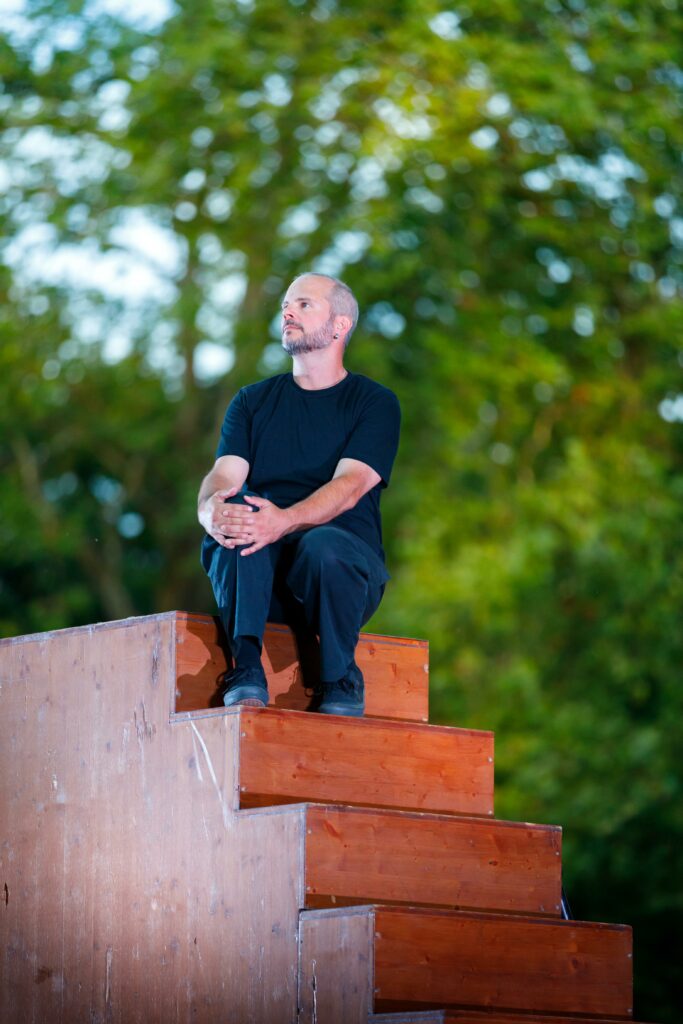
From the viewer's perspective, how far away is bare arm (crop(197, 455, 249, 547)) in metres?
5.11

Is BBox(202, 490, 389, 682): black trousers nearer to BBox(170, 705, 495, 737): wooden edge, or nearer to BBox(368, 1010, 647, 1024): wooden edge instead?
BBox(170, 705, 495, 737): wooden edge

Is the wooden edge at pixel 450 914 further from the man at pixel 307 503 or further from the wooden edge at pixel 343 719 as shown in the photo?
the man at pixel 307 503

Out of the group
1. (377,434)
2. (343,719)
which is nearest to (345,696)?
(343,719)

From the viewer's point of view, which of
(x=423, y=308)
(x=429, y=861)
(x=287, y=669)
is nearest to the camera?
(x=429, y=861)

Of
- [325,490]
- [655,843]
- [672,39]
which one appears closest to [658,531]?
[655,843]

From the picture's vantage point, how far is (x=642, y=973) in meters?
13.2

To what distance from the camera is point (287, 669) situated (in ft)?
17.7

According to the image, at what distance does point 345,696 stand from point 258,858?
611 mm

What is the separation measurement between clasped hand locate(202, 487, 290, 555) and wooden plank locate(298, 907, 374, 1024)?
105cm

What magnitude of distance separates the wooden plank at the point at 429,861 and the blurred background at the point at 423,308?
794 cm

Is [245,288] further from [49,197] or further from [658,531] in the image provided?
[658,531]

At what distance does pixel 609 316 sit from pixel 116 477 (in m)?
4.52

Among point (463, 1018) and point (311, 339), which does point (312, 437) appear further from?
point (463, 1018)

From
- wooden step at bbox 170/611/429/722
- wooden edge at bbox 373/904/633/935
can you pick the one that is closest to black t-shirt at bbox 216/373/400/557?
wooden step at bbox 170/611/429/722
